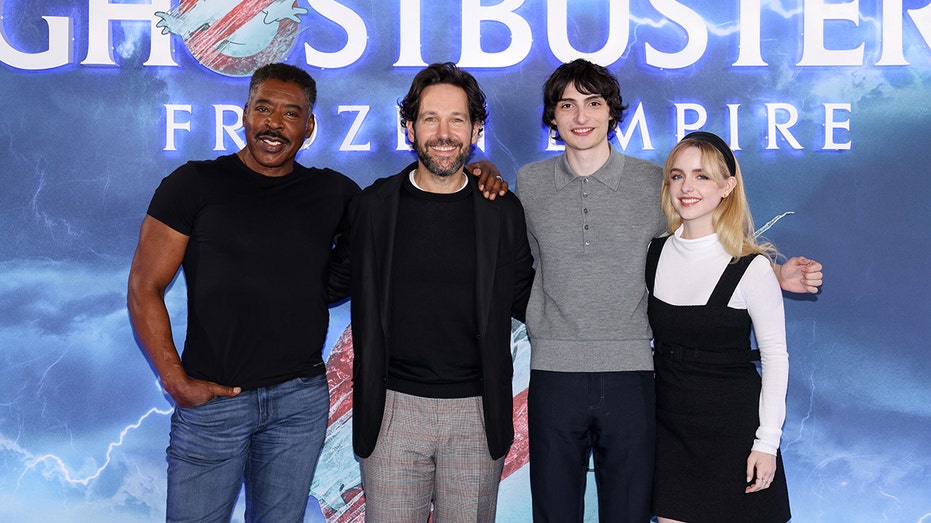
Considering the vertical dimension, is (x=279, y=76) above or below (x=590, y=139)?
above

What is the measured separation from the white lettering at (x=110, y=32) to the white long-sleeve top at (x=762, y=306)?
7.94 feet

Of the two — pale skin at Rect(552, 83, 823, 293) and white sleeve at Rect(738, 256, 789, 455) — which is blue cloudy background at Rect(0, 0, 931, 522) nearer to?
pale skin at Rect(552, 83, 823, 293)

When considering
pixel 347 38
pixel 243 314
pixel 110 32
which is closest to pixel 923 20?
pixel 347 38

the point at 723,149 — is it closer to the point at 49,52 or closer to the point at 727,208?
the point at 727,208

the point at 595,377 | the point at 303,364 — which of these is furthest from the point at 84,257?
the point at 595,377

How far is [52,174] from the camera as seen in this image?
3.36m

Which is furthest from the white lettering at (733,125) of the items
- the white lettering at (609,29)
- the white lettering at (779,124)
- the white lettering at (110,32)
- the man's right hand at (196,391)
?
the white lettering at (110,32)

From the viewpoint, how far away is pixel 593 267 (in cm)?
251

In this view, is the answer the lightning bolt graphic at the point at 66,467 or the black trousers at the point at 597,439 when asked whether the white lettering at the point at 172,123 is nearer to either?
the lightning bolt graphic at the point at 66,467

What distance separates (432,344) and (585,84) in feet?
3.40

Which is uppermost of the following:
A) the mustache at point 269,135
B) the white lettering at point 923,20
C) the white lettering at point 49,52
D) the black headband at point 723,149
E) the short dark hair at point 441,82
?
the white lettering at point 923,20

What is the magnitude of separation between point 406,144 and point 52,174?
5.15 feet

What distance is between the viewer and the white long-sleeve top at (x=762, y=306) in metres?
2.30

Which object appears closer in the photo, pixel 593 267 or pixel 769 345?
pixel 769 345
